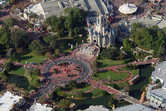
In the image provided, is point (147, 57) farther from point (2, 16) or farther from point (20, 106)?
point (2, 16)

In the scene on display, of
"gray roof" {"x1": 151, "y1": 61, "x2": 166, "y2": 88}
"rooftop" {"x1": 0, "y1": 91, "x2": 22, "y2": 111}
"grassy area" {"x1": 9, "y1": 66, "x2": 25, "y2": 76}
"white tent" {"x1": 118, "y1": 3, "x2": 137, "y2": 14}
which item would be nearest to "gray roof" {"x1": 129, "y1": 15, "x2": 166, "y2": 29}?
"white tent" {"x1": 118, "y1": 3, "x2": 137, "y2": 14}

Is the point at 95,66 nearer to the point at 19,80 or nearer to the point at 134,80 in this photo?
the point at 134,80

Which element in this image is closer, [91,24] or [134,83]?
[134,83]

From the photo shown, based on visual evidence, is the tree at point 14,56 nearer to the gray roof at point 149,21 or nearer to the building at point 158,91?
the gray roof at point 149,21

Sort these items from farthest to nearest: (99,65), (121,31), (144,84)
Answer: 1. (121,31)
2. (99,65)
3. (144,84)

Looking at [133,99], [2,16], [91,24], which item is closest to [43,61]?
[91,24]

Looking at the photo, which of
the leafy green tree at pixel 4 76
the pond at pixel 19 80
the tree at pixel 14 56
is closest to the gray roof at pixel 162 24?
the pond at pixel 19 80

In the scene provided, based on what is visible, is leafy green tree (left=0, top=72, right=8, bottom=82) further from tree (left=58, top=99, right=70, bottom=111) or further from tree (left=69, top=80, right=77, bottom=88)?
tree (left=58, top=99, right=70, bottom=111)
